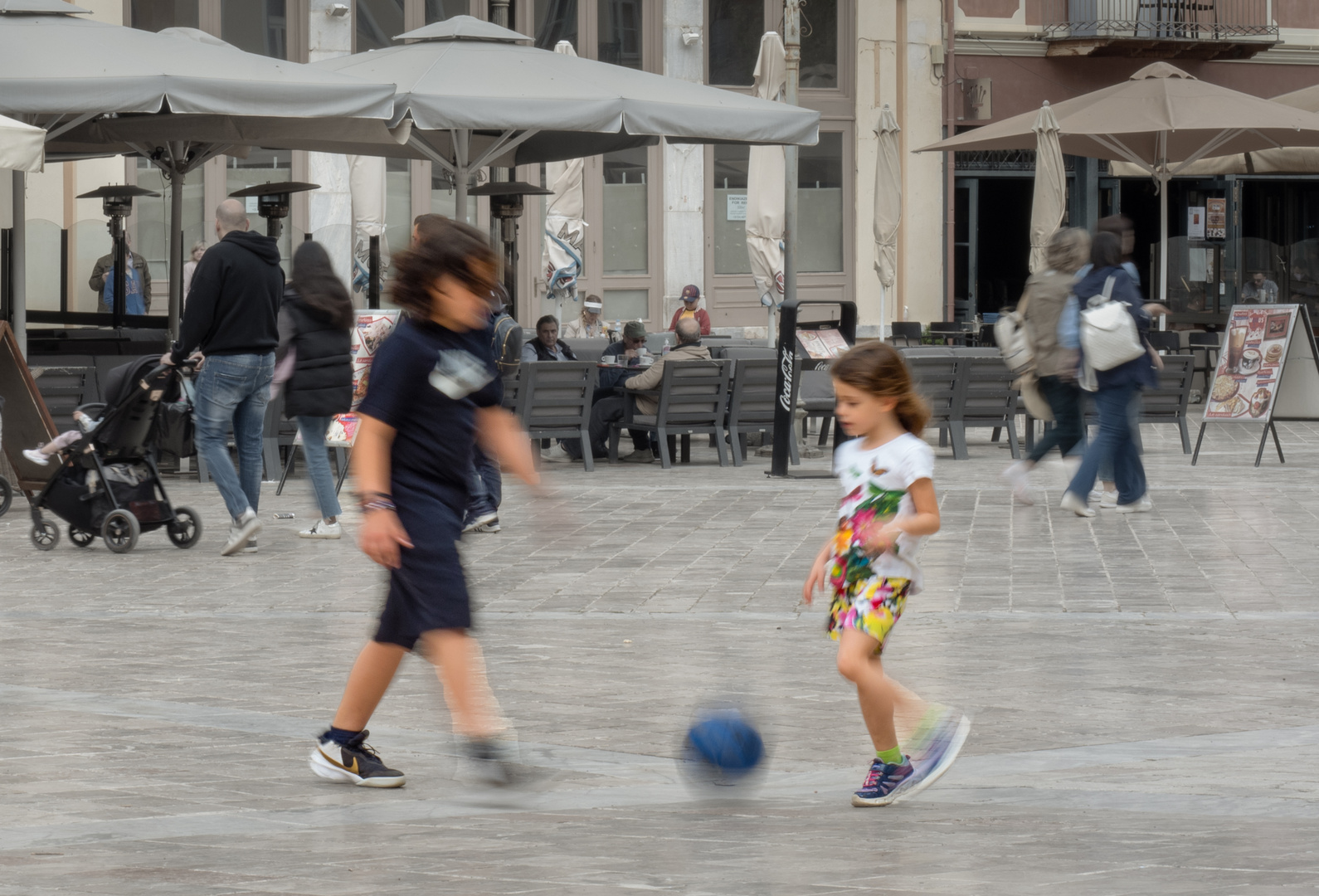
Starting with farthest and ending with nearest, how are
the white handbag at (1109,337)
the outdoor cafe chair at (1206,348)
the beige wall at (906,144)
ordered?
1. the beige wall at (906,144)
2. the outdoor cafe chair at (1206,348)
3. the white handbag at (1109,337)

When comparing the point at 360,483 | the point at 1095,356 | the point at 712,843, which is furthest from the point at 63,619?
the point at 1095,356

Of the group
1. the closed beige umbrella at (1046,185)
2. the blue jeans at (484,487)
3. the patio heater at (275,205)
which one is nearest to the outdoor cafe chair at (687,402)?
the blue jeans at (484,487)

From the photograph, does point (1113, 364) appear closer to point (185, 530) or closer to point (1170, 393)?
point (1170, 393)

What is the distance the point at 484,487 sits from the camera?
35.8 feet

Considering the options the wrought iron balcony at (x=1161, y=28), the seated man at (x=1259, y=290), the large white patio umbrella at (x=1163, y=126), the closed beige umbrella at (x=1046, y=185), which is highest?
the wrought iron balcony at (x=1161, y=28)

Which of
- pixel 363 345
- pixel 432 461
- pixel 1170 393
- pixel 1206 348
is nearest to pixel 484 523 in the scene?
pixel 363 345

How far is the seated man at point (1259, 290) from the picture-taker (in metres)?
26.2

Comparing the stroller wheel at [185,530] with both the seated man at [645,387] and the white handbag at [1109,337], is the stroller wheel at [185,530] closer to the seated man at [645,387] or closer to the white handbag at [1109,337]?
the seated man at [645,387]

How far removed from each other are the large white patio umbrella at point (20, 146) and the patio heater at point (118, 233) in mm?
5757

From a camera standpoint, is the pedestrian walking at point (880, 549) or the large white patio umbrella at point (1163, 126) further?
the large white patio umbrella at point (1163, 126)

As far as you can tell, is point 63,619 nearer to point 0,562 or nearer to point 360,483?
point 0,562

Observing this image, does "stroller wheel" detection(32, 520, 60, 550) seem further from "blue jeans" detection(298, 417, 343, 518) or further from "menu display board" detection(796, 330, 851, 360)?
"menu display board" detection(796, 330, 851, 360)

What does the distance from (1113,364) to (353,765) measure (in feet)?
23.9

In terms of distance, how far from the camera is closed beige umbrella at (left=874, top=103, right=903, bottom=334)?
73.7 feet
